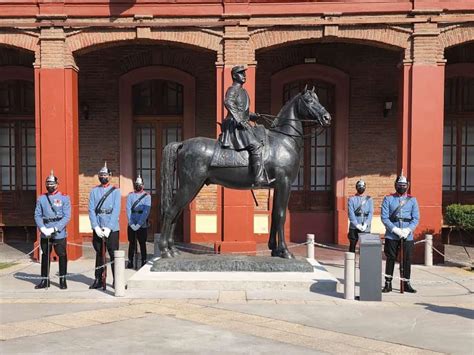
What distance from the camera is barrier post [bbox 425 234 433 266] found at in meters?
11.8

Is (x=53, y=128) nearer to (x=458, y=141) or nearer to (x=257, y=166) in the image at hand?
(x=257, y=166)

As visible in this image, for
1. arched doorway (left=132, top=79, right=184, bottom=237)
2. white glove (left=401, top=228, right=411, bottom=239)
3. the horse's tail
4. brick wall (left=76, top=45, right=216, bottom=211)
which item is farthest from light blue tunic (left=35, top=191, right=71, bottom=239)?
arched doorway (left=132, top=79, right=184, bottom=237)

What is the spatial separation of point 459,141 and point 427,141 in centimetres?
379

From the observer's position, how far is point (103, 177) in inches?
372

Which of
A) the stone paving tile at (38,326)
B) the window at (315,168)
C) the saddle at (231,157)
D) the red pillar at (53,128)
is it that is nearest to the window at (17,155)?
the red pillar at (53,128)

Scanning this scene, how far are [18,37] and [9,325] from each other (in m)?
8.04

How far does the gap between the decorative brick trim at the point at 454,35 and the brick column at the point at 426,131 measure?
0.24 metres

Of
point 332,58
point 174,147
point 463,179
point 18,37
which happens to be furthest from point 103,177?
point 463,179

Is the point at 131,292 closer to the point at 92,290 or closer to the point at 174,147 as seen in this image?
the point at 92,290

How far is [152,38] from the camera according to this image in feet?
41.6

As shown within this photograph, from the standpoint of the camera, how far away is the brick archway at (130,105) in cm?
1543

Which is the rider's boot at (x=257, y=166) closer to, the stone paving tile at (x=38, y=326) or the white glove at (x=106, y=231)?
the white glove at (x=106, y=231)

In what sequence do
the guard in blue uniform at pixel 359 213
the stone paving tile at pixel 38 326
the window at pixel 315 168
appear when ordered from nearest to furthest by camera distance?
the stone paving tile at pixel 38 326 < the guard in blue uniform at pixel 359 213 < the window at pixel 315 168

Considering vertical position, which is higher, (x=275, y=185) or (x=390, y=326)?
(x=275, y=185)
